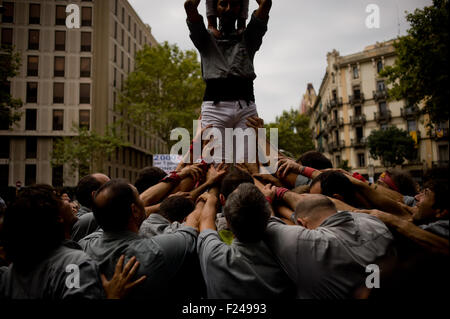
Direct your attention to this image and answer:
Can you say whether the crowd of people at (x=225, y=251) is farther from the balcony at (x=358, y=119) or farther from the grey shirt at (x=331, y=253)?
the balcony at (x=358, y=119)

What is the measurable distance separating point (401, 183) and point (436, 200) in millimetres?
2880

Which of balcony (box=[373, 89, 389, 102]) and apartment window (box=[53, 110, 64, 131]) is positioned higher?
balcony (box=[373, 89, 389, 102])

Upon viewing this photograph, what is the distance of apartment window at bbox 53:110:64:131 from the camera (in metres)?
32.6

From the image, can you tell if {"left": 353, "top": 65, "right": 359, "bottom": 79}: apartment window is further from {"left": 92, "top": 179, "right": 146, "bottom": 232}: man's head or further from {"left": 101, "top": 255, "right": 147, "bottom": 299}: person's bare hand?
{"left": 101, "top": 255, "right": 147, "bottom": 299}: person's bare hand

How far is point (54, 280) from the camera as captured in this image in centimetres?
191

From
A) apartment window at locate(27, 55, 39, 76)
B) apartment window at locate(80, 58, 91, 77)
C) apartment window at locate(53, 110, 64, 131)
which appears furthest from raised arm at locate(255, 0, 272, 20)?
apartment window at locate(53, 110, 64, 131)

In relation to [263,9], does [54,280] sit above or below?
below

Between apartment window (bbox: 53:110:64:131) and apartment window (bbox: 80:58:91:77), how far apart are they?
4.48 m

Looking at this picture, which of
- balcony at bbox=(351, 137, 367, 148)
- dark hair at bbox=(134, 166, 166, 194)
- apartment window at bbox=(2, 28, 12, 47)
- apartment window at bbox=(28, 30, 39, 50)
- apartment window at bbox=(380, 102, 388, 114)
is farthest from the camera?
balcony at bbox=(351, 137, 367, 148)

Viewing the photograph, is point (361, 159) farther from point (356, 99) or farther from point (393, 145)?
point (393, 145)

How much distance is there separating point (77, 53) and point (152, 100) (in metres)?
8.75

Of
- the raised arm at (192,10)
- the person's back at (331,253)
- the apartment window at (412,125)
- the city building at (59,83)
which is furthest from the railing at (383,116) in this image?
the person's back at (331,253)

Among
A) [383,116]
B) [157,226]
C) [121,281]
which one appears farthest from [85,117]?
[383,116]

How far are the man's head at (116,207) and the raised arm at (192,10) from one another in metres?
2.23
